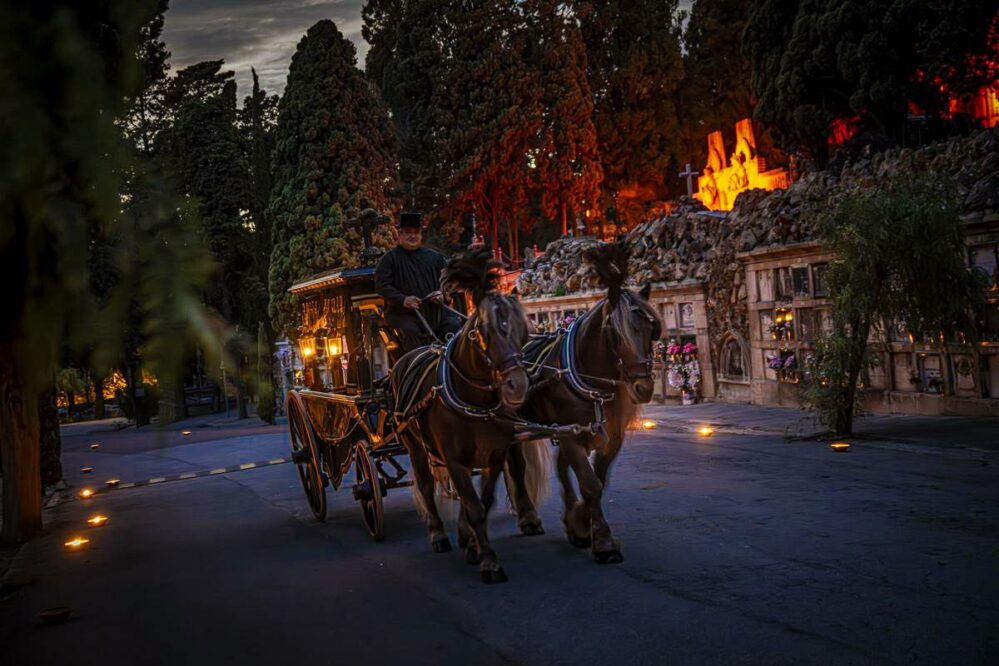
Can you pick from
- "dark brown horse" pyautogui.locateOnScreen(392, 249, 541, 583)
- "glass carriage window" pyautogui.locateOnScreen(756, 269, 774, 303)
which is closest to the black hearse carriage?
"dark brown horse" pyautogui.locateOnScreen(392, 249, 541, 583)

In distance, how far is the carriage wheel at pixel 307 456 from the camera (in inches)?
389

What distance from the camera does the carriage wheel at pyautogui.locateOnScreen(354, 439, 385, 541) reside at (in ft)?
27.5

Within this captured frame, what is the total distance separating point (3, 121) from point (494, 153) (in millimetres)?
37102

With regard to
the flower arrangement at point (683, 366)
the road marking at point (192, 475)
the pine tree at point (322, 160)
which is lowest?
the road marking at point (192, 475)

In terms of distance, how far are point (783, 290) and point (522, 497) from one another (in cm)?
977

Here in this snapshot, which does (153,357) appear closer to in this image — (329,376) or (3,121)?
(3,121)

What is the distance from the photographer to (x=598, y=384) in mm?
7293

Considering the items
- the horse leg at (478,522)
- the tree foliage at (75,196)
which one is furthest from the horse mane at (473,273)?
the tree foliage at (75,196)

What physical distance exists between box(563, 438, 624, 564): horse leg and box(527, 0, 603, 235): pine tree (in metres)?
33.6

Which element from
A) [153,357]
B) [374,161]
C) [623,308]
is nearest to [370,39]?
[374,161]

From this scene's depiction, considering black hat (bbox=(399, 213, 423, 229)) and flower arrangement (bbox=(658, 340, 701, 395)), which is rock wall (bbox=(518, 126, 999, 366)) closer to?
flower arrangement (bbox=(658, 340, 701, 395))

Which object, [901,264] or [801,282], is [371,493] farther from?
[801,282]

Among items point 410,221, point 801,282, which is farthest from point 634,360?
point 801,282

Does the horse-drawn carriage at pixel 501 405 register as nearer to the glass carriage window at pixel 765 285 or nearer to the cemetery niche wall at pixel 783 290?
the cemetery niche wall at pixel 783 290
